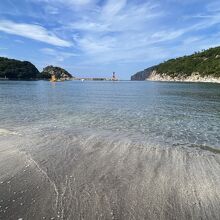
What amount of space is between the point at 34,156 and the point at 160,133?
8.09 meters

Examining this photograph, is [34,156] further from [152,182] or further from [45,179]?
[152,182]

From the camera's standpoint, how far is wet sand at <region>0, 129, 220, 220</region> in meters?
6.54

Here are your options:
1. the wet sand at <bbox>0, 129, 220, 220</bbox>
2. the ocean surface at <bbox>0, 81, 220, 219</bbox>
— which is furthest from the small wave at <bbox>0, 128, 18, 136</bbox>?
the wet sand at <bbox>0, 129, 220, 220</bbox>

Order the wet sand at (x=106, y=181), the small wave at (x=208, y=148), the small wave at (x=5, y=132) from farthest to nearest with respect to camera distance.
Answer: the small wave at (x=5, y=132) → the small wave at (x=208, y=148) → the wet sand at (x=106, y=181)

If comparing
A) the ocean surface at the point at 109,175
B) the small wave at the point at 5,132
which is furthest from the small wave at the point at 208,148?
the small wave at the point at 5,132

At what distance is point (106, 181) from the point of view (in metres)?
8.31

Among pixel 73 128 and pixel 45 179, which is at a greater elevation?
pixel 45 179

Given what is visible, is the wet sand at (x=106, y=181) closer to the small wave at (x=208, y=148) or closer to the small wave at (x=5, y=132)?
the small wave at (x=208, y=148)

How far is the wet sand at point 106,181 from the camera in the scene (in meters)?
6.54

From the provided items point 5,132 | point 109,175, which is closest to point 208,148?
point 109,175

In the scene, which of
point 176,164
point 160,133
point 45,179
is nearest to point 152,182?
point 176,164

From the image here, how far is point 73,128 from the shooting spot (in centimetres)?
1742

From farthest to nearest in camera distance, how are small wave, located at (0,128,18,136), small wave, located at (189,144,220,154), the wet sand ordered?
small wave, located at (0,128,18,136), small wave, located at (189,144,220,154), the wet sand

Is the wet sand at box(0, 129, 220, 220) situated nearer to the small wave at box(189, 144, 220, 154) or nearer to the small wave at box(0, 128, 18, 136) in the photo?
the small wave at box(189, 144, 220, 154)
